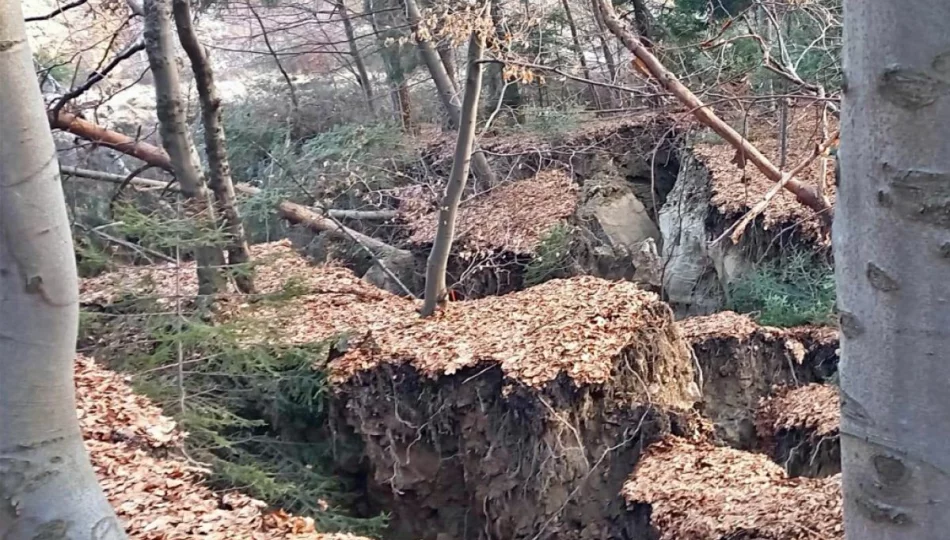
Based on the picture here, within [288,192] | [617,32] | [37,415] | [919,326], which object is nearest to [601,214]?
[288,192]

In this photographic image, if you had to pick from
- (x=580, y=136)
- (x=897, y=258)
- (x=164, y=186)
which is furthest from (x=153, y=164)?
(x=897, y=258)

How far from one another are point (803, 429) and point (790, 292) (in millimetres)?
2379

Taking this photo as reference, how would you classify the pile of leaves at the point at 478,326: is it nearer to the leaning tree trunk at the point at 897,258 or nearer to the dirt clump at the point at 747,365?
the dirt clump at the point at 747,365

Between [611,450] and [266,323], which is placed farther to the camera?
[266,323]

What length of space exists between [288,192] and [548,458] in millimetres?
6379

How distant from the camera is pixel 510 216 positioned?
10.1 meters

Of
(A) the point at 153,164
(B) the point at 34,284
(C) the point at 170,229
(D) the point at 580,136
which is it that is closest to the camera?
(B) the point at 34,284

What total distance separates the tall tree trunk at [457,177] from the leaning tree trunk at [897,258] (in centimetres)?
449

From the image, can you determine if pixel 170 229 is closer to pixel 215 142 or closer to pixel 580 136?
pixel 215 142

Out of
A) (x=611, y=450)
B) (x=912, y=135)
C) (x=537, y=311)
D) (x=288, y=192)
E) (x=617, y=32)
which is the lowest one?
(x=611, y=450)

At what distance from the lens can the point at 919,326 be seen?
1.02 metres

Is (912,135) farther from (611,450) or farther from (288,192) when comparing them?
(288,192)

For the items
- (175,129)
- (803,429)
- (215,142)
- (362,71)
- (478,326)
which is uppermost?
(362,71)

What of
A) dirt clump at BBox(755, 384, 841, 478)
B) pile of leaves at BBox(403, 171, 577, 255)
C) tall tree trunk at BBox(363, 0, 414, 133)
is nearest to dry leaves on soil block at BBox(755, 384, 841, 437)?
dirt clump at BBox(755, 384, 841, 478)
